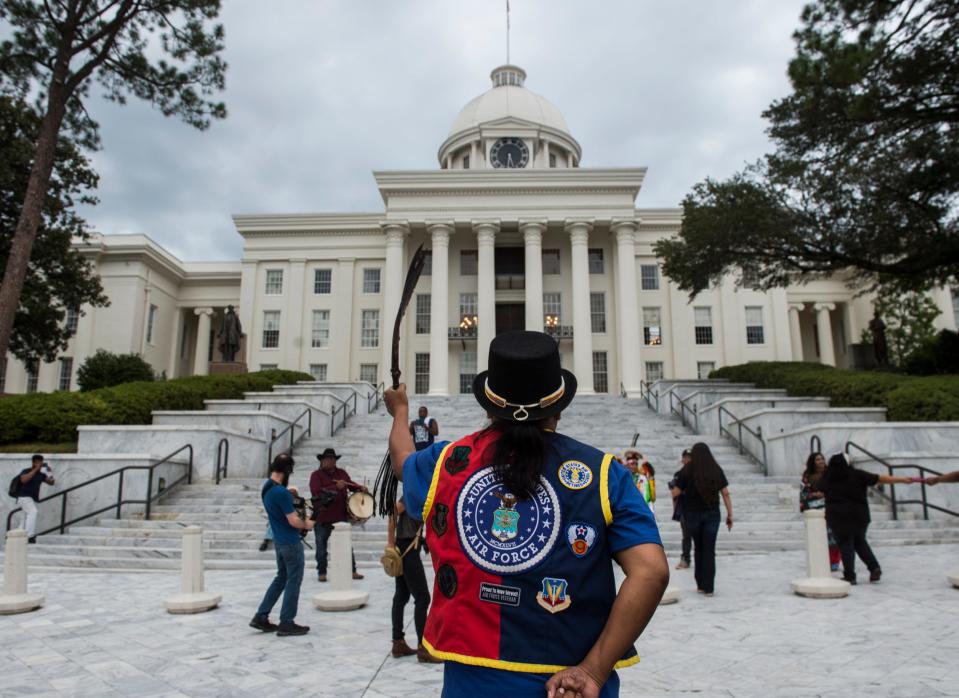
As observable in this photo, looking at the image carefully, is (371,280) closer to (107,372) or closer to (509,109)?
(107,372)

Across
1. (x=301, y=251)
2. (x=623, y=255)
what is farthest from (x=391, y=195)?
(x=623, y=255)

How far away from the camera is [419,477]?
2330 mm

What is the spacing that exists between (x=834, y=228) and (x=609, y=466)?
21726 millimetres

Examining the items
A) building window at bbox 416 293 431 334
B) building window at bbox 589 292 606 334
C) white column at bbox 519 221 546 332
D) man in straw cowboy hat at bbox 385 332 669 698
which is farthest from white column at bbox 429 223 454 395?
man in straw cowboy hat at bbox 385 332 669 698

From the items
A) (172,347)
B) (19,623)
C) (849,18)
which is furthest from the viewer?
(172,347)

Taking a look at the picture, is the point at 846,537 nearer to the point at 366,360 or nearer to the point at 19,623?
the point at 19,623

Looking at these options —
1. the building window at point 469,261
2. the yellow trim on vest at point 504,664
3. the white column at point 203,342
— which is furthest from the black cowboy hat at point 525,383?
the white column at point 203,342

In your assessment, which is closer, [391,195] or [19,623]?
[19,623]

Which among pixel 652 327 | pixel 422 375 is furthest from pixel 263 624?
pixel 652 327

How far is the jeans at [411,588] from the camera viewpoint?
5660 millimetres

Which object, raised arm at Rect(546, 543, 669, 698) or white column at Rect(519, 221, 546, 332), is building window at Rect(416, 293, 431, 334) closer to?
white column at Rect(519, 221, 546, 332)

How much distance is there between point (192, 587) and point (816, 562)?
287 inches

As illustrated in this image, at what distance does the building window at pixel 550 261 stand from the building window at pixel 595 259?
6.98 ft

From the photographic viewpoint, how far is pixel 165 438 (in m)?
15.3
